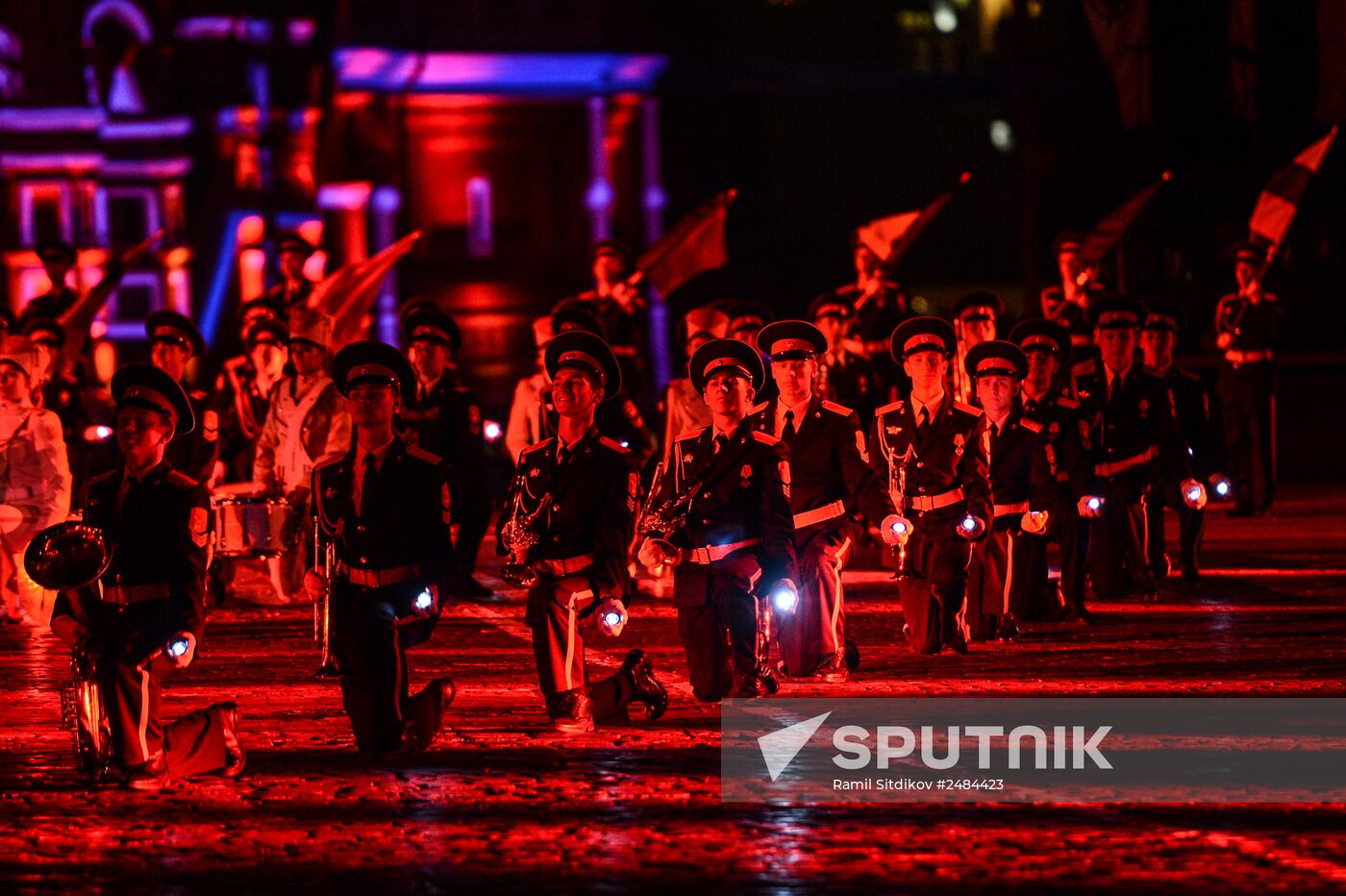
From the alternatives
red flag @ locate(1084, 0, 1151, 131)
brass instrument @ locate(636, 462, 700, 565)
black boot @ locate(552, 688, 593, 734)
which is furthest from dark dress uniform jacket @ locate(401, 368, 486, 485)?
red flag @ locate(1084, 0, 1151, 131)

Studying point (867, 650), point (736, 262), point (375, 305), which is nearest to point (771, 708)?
point (867, 650)

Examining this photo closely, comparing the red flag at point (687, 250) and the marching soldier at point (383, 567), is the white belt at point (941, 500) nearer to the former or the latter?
the marching soldier at point (383, 567)

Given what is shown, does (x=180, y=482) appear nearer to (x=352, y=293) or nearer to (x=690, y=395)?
(x=690, y=395)

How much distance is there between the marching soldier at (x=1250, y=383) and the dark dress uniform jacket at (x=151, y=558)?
1423 centimetres

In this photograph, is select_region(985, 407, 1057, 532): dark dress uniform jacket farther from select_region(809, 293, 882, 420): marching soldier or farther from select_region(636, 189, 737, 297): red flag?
select_region(636, 189, 737, 297): red flag

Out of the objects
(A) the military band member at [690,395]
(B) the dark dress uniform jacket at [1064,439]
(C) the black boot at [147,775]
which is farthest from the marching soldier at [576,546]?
(B) the dark dress uniform jacket at [1064,439]

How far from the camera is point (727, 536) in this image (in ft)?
36.9

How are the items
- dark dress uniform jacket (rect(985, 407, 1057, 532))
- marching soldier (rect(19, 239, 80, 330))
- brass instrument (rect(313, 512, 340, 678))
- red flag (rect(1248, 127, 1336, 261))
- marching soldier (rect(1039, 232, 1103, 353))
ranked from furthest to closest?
red flag (rect(1248, 127, 1336, 261)) < marching soldier (rect(19, 239, 80, 330)) < marching soldier (rect(1039, 232, 1103, 353)) < dark dress uniform jacket (rect(985, 407, 1057, 532)) < brass instrument (rect(313, 512, 340, 678))

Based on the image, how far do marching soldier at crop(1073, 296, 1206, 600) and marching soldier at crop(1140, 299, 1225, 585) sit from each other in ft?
0.36

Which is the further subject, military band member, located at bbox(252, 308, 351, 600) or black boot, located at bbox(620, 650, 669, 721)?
military band member, located at bbox(252, 308, 351, 600)

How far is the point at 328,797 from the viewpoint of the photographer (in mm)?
8945

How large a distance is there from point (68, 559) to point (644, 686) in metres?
2.88

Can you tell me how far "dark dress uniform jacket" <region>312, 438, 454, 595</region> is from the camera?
9.84 meters

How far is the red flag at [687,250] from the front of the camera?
2192 centimetres
